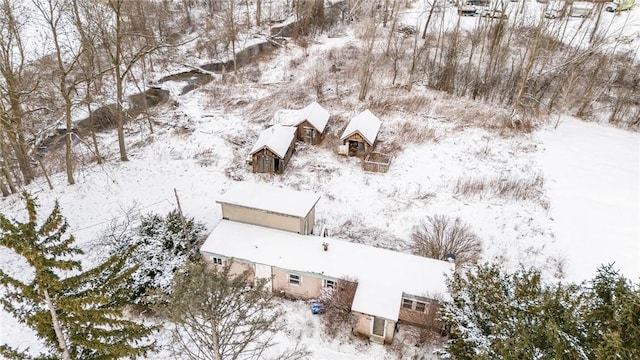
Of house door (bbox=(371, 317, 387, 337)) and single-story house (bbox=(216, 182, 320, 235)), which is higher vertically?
single-story house (bbox=(216, 182, 320, 235))

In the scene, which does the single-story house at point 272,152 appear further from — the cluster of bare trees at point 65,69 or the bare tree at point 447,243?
the bare tree at point 447,243

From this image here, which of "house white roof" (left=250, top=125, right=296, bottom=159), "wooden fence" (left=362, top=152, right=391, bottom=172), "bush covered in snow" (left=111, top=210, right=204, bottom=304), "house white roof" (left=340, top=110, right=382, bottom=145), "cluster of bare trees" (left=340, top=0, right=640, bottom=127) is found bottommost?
"bush covered in snow" (left=111, top=210, right=204, bottom=304)

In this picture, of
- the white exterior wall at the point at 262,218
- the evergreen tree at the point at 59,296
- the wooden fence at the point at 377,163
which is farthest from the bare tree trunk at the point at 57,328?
the wooden fence at the point at 377,163

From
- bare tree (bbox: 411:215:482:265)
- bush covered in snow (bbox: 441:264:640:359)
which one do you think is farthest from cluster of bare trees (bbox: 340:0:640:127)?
bush covered in snow (bbox: 441:264:640:359)

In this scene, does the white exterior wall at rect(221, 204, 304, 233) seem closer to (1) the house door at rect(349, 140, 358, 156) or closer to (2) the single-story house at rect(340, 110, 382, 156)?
(2) the single-story house at rect(340, 110, 382, 156)

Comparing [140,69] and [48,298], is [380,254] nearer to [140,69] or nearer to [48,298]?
[48,298]

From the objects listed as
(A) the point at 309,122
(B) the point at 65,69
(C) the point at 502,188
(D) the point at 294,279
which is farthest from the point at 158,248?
(B) the point at 65,69

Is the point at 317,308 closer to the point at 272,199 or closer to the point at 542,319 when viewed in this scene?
the point at 272,199
